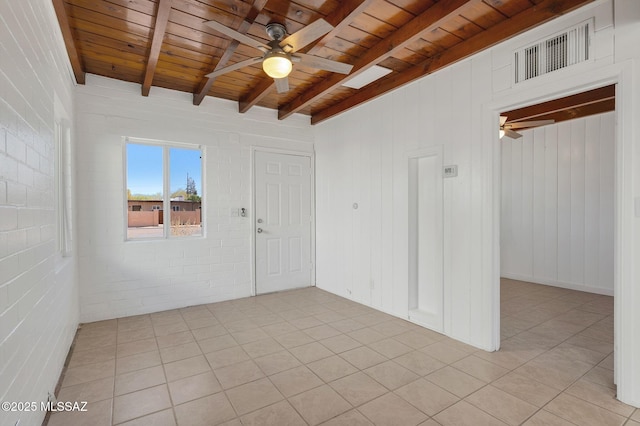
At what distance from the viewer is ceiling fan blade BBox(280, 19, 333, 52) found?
2.23 metres

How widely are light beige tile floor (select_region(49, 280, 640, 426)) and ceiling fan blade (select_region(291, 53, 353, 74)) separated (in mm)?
2646

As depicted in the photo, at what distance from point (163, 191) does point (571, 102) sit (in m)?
Result: 5.51

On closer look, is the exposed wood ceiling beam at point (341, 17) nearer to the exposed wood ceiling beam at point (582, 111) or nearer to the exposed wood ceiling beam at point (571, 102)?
the exposed wood ceiling beam at point (571, 102)

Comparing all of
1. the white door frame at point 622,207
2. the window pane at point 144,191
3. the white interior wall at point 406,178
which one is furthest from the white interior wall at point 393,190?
the window pane at point 144,191

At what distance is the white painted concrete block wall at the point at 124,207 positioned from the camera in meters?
3.73

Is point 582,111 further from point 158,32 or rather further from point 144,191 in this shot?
point 144,191

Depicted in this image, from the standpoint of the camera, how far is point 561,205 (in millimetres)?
5410

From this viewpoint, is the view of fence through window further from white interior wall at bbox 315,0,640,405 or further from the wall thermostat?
the wall thermostat

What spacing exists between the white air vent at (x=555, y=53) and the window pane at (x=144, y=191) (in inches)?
166

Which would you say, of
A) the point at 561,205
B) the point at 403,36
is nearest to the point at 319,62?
the point at 403,36

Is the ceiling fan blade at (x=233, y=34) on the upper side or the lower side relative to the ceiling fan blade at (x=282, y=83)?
upper

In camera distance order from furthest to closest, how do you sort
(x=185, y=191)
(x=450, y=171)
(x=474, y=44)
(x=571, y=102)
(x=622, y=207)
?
(x=185, y=191)
(x=571, y=102)
(x=450, y=171)
(x=474, y=44)
(x=622, y=207)

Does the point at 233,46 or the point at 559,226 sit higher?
the point at 233,46

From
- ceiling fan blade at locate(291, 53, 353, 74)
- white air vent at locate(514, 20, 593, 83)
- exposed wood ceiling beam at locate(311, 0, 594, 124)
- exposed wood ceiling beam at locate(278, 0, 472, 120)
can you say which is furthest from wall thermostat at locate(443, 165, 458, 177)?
ceiling fan blade at locate(291, 53, 353, 74)
